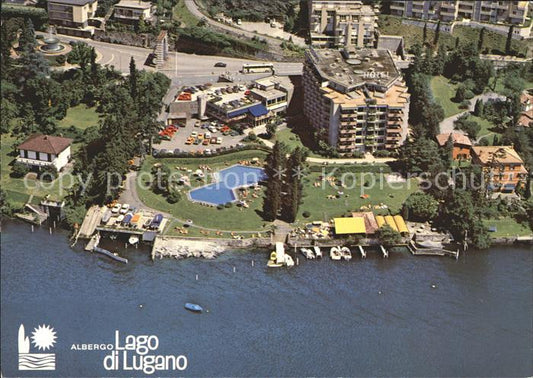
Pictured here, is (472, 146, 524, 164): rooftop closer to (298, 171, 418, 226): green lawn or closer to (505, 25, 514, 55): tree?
(298, 171, 418, 226): green lawn

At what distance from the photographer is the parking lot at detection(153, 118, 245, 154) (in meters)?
121

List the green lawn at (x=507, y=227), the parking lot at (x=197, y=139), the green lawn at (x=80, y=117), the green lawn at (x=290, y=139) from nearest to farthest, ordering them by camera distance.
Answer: the green lawn at (x=507, y=227) < the parking lot at (x=197, y=139) < the green lawn at (x=290, y=139) < the green lawn at (x=80, y=117)

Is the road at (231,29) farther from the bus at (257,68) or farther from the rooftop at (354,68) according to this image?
the rooftop at (354,68)

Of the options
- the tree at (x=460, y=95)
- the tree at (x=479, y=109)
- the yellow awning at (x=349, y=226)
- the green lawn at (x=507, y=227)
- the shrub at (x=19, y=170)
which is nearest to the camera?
the yellow awning at (x=349, y=226)

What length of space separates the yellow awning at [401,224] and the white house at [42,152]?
44.7m

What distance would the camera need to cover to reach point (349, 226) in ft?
348

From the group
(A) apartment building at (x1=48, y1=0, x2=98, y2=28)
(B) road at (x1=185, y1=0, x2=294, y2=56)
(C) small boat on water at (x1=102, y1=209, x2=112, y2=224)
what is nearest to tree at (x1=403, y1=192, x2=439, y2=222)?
(C) small boat on water at (x1=102, y1=209, x2=112, y2=224)

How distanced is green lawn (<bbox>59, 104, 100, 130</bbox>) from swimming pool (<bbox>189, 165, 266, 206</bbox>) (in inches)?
866

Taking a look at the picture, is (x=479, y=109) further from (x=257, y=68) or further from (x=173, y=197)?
(x=173, y=197)

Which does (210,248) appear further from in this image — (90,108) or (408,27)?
(408,27)

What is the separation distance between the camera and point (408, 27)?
15138 centimetres

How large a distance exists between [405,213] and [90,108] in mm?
50460

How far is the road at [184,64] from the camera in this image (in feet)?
456

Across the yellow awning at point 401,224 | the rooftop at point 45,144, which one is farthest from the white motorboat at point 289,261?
the rooftop at point 45,144
